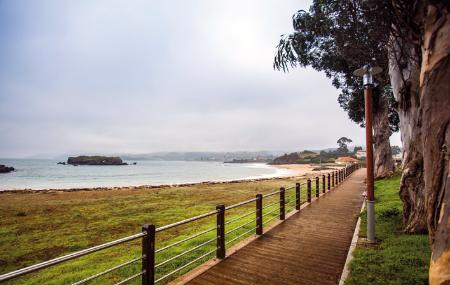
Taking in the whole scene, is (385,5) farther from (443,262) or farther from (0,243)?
(0,243)

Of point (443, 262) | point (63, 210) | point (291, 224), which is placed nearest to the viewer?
point (443, 262)

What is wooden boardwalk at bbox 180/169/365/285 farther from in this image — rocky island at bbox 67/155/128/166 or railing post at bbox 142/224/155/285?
rocky island at bbox 67/155/128/166

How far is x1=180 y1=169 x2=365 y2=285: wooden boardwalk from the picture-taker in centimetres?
508

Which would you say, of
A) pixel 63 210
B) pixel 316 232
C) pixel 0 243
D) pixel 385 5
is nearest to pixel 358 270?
pixel 316 232

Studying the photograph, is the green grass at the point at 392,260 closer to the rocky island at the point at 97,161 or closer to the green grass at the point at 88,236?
the green grass at the point at 88,236

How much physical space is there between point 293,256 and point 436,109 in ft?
13.3

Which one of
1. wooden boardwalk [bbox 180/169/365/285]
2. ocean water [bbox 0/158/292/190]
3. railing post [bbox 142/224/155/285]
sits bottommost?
ocean water [bbox 0/158/292/190]

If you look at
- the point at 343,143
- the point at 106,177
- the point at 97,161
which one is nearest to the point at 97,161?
the point at 97,161

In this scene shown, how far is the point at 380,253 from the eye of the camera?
5.98 metres

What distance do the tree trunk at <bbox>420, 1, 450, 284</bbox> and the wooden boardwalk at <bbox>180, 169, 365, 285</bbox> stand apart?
7.48 ft

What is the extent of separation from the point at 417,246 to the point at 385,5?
5.44 meters

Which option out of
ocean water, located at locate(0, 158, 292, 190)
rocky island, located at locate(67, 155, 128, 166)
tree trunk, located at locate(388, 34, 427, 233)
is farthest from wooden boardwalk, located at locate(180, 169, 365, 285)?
rocky island, located at locate(67, 155, 128, 166)

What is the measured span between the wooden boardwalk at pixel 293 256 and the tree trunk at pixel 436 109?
2281 millimetres

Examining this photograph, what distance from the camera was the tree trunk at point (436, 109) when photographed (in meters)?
3.74
